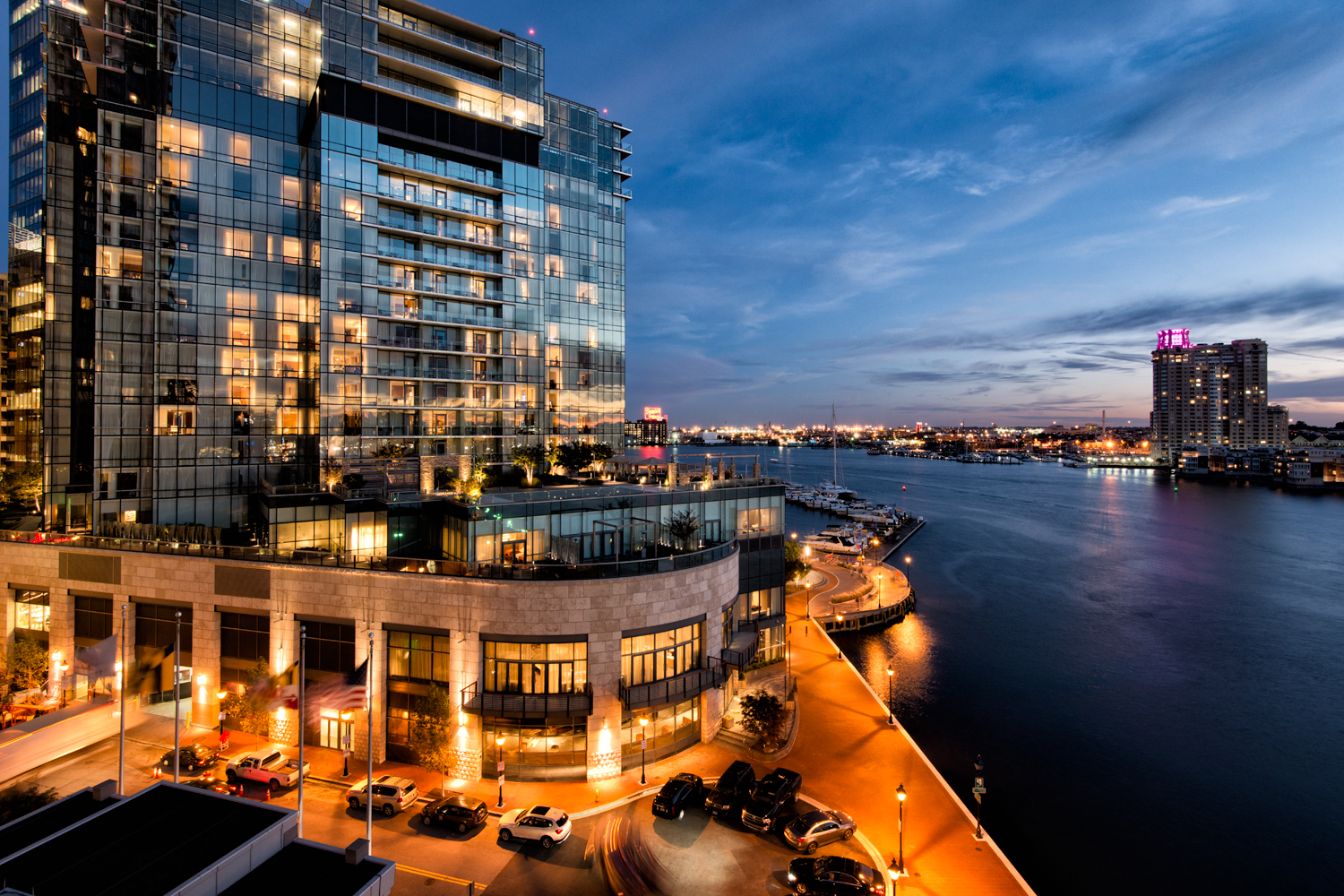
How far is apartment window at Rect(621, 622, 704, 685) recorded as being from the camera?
99.3 feet

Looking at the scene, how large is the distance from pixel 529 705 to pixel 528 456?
3689 centimetres

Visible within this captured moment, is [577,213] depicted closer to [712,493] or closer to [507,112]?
[507,112]

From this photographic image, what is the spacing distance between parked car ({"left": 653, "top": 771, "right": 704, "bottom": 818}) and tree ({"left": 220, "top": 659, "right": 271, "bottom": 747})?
19686 mm

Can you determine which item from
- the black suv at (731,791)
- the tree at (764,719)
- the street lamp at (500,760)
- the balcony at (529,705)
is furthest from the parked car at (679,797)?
the street lamp at (500,760)

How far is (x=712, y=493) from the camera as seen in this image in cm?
4041

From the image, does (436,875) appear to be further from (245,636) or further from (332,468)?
(332,468)

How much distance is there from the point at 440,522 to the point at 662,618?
18.2 meters

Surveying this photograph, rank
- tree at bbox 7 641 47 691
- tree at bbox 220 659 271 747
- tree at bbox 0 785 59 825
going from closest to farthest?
tree at bbox 0 785 59 825
tree at bbox 220 659 271 747
tree at bbox 7 641 47 691

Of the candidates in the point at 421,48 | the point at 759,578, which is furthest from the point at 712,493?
the point at 421,48

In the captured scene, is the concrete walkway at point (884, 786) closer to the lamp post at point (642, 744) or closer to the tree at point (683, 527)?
the lamp post at point (642, 744)

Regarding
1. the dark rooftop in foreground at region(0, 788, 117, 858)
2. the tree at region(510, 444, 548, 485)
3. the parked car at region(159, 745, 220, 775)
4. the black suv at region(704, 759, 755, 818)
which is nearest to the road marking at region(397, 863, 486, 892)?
the dark rooftop in foreground at region(0, 788, 117, 858)

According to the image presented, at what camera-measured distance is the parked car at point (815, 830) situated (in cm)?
2462

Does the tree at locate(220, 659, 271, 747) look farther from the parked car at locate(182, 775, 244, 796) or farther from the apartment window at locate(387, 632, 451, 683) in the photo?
the apartment window at locate(387, 632, 451, 683)

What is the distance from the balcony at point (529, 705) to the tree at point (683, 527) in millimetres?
12492
